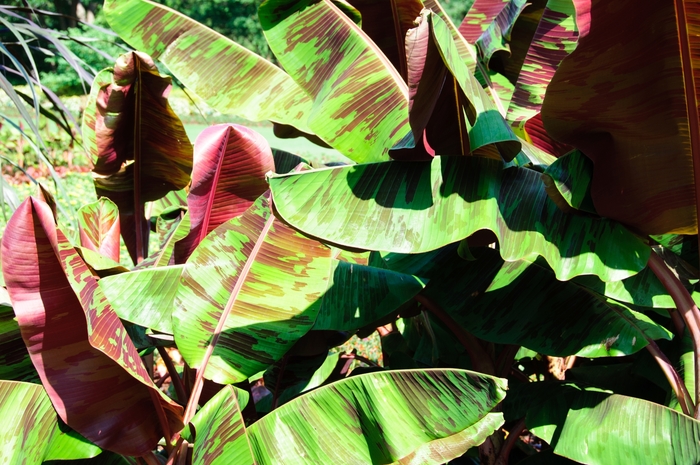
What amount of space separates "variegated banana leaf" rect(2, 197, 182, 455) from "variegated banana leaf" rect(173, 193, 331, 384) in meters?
0.24

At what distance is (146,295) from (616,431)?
1578 mm

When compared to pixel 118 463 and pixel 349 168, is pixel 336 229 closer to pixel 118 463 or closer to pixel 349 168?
pixel 349 168

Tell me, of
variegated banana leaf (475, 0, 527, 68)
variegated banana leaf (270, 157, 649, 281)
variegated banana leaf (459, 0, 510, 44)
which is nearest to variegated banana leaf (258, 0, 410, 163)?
variegated banana leaf (270, 157, 649, 281)

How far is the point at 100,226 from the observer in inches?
107

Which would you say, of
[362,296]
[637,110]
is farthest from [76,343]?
[637,110]

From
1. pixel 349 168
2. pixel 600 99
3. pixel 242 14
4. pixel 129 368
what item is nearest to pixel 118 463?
pixel 129 368

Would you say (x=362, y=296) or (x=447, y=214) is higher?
(x=447, y=214)

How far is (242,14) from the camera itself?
37156mm

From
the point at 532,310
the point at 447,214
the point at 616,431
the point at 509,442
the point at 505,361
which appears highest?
the point at 447,214

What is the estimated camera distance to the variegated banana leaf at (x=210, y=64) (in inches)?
110

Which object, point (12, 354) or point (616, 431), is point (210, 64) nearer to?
point (12, 354)

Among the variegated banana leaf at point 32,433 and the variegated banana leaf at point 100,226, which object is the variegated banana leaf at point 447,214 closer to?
the variegated banana leaf at point 32,433

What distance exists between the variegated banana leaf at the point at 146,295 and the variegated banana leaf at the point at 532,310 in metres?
0.97

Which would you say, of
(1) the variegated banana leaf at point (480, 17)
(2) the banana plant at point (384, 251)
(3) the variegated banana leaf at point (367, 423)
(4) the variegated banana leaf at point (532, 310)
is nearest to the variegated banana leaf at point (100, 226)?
(2) the banana plant at point (384, 251)
